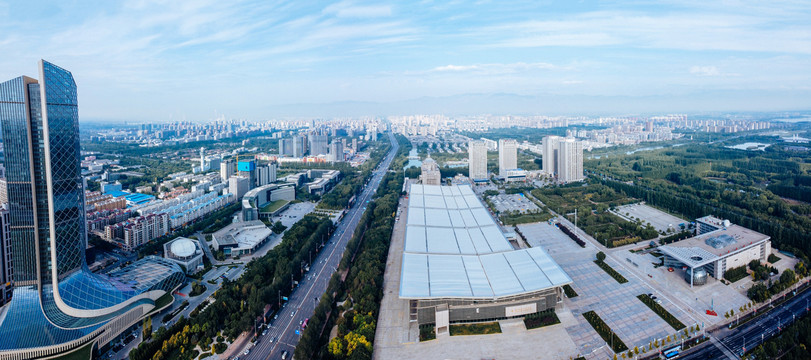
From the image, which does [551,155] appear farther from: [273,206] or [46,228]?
[46,228]

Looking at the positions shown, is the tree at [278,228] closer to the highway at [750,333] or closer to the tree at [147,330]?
the tree at [147,330]

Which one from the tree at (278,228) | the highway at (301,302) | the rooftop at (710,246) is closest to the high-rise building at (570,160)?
the rooftop at (710,246)

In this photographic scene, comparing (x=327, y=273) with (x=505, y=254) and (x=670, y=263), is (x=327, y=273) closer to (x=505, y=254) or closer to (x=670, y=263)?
(x=505, y=254)

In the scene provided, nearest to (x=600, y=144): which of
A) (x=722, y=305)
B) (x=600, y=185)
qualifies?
(x=600, y=185)

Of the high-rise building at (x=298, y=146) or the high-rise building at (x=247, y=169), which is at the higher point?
the high-rise building at (x=298, y=146)

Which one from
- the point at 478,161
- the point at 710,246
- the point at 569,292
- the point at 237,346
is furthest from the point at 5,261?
the point at 478,161

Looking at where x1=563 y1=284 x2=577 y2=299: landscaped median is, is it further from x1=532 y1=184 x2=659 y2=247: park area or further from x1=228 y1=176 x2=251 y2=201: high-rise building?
x1=228 y1=176 x2=251 y2=201: high-rise building
